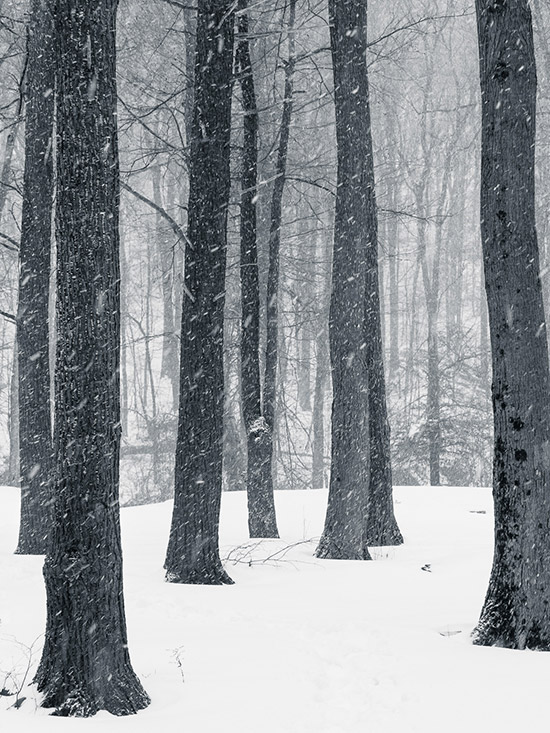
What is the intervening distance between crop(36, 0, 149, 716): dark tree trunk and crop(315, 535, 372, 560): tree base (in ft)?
19.6

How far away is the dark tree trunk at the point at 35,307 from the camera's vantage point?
37.6 ft

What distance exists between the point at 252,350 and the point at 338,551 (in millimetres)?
3589

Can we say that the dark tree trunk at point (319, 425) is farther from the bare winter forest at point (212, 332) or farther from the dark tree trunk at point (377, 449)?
the dark tree trunk at point (377, 449)

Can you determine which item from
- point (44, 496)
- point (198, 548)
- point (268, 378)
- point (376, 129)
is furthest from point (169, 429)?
point (198, 548)

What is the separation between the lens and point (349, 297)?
10.7 m

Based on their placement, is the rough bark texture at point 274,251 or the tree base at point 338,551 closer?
the tree base at point 338,551

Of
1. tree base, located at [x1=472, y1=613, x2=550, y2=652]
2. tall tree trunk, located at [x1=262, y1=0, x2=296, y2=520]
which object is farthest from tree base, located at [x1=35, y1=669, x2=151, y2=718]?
tall tree trunk, located at [x1=262, y1=0, x2=296, y2=520]

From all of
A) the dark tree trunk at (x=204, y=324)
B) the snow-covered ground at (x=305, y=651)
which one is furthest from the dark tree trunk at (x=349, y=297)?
the dark tree trunk at (x=204, y=324)

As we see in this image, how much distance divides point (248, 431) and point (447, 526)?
419 centimetres

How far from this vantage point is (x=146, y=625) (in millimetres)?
7113

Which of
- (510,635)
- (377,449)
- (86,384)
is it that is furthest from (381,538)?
(86,384)

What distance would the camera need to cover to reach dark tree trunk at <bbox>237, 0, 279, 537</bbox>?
12828 mm

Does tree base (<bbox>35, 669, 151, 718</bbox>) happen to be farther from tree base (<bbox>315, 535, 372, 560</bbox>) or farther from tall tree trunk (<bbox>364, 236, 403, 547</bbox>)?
tall tree trunk (<bbox>364, 236, 403, 547</bbox>)

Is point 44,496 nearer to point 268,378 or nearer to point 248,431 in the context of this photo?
point 248,431
